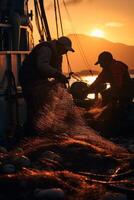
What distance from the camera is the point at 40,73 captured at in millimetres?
11352

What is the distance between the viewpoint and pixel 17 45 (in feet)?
54.7

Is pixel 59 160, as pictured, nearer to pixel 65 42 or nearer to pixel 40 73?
pixel 40 73

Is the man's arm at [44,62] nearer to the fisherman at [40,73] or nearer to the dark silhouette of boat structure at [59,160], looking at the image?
the fisherman at [40,73]

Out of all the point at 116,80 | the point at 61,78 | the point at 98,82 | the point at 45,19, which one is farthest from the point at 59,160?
the point at 45,19

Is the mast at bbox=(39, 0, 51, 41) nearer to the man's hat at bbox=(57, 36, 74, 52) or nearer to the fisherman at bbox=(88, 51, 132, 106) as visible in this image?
the fisherman at bbox=(88, 51, 132, 106)

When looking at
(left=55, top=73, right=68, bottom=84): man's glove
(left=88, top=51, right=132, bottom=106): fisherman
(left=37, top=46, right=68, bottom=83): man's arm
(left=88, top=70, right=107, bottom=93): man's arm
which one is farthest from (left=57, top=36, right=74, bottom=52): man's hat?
(left=88, top=70, right=107, bottom=93): man's arm

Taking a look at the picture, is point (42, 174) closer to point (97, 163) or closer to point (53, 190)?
point (53, 190)

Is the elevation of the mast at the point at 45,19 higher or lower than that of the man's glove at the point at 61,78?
higher

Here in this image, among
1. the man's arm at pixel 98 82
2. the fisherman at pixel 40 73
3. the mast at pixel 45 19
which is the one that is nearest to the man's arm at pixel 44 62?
the fisherman at pixel 40 73

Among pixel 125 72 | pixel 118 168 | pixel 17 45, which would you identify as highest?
pixel 17 45

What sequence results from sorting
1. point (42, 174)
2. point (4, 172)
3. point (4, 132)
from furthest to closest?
point (4, 132) → point (4, 172) → point (42, 174)

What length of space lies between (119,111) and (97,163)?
16.4ft

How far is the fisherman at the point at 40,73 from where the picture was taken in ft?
36.8

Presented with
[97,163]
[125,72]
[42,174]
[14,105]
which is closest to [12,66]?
[14,105]
